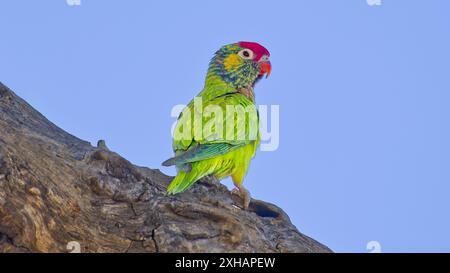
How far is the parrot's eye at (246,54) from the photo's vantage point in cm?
1129

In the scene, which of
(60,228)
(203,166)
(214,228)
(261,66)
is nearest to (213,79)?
(261,66)

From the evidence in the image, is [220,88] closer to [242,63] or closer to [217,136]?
[242,63]

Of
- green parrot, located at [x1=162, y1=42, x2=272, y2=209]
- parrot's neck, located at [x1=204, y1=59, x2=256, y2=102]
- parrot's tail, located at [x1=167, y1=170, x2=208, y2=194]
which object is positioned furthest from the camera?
parrot's neck, located at [x1=204, y1=59, x2=256, y2=102]

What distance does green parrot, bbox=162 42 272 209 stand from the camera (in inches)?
317

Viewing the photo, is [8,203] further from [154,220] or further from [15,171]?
[154,220]

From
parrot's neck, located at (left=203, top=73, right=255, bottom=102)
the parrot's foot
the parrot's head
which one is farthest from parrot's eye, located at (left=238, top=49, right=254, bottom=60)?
the parrot's foot

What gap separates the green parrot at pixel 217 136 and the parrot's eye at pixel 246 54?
25.7 inches

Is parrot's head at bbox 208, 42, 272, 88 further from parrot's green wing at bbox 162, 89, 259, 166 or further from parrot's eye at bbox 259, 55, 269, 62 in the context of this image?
parrot's green wing at bbox 162, 89, 259, 166

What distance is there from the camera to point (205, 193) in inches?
311

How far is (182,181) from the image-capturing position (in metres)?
7.77

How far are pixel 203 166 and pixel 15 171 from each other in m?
2.34

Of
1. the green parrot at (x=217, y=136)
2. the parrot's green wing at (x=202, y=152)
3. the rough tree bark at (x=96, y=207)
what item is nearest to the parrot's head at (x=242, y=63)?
the green parrot at (x=217, y=136)

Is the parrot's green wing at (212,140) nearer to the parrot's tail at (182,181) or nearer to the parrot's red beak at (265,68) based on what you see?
the parrot's tail at (182,181)

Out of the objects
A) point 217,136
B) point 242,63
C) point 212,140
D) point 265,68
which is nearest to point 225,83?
point 242,63
